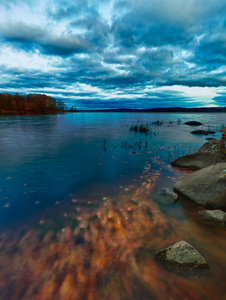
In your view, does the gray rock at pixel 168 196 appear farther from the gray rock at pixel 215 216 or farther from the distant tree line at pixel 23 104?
the distant tree line at pixel 23 104

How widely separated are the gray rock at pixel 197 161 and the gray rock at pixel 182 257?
6636mm

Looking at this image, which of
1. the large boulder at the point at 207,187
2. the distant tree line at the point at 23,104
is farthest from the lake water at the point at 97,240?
the distant tree line at the point at 23,104

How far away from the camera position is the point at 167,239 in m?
3.76

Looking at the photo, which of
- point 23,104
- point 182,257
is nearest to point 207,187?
point 182,257

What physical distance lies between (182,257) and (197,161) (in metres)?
7.17

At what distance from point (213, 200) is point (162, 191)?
1664 mm

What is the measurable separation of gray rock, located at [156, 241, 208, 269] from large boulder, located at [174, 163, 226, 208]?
7.98ft

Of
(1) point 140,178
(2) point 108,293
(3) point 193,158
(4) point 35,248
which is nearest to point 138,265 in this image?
(2) point 108,293

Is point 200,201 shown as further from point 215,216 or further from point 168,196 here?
point 168,196

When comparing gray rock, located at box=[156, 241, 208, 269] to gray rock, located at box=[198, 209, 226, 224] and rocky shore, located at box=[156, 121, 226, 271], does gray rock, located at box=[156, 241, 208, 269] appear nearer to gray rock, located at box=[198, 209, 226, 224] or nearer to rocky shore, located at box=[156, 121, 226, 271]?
rocky shore, located at box=[156, 121, 226, 271]

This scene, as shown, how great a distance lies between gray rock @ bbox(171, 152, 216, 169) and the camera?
862 centimetres

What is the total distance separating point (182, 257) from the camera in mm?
2996

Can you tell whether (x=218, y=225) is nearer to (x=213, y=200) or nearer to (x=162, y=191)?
(x=213, y=200)

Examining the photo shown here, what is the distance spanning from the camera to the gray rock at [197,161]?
862cm
